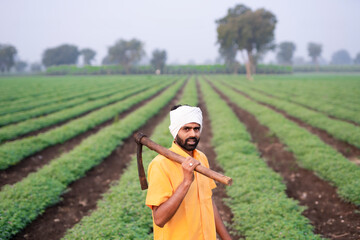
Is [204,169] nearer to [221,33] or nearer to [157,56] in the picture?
[221,33]

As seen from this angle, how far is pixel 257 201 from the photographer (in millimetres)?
5086

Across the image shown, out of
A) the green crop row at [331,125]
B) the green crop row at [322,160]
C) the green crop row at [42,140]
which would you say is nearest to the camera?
the green crop row at [322,160]

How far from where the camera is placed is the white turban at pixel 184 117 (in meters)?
1.94

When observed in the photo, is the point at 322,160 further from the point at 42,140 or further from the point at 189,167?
the point at 42,140

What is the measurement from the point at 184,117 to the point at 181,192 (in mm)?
563

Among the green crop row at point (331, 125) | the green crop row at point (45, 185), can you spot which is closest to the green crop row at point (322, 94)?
the green crop row at point (331, 125)

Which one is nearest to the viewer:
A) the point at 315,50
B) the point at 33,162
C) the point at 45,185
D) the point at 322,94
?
the point at 45,185

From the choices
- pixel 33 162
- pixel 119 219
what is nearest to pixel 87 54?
pixel 33 162

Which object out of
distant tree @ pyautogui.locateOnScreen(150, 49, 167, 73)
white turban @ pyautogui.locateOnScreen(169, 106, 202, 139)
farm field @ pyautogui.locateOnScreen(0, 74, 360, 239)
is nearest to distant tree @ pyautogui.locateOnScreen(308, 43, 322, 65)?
distant tree @ pyautogui.locateOnScreen(150, 49, 167, 73)

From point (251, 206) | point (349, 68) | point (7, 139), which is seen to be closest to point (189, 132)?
point (251, 206)

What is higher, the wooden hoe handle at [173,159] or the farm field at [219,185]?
the wooden hoe handle at [173,159]

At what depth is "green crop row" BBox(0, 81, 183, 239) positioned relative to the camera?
15.0 feet

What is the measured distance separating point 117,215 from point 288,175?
5185mm

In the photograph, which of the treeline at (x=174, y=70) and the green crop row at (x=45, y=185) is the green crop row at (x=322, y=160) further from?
the treeline at (x=174, y=70)
